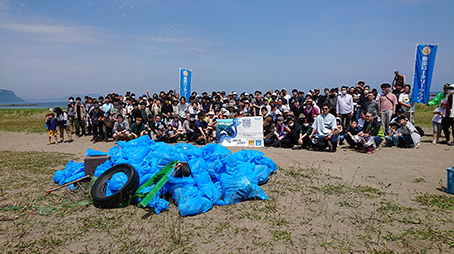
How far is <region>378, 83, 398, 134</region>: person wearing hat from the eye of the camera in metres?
9.64

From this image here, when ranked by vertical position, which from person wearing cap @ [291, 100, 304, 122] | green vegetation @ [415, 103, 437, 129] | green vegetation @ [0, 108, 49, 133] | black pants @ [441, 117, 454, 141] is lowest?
green vegetation @ [0, 108, 49, 133]

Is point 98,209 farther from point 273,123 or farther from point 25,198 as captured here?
point 273,123

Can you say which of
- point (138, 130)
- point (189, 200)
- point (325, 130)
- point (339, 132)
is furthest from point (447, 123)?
point (138, 130)

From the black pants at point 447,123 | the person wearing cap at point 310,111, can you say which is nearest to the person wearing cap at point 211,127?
the person wearing cap at point 310,111

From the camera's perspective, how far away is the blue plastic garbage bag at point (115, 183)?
4637mm

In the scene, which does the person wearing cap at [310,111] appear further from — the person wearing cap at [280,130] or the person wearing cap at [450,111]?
the person wearing cap at [450,111]

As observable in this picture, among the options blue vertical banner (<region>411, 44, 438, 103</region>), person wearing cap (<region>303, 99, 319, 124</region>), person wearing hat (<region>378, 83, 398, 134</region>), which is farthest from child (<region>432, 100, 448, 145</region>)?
person wearing cap (<region>303, 99, 319, 124</region>)

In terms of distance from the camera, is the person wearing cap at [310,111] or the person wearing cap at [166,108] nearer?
the person wearing cap at [310,111]

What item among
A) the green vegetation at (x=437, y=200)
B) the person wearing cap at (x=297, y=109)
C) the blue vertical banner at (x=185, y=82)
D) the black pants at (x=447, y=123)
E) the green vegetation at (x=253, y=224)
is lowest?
the green vegetation at (x=253, y=224)

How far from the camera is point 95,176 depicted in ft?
17.3

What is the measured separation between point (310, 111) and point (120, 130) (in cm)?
743

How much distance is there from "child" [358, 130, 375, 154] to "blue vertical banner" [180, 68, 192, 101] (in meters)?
9.70

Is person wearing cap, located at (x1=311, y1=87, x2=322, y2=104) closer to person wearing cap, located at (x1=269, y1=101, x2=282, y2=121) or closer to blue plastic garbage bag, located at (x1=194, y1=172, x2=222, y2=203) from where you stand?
person wearing cap, located at (x1=269, y1=101, x2=282, y2=121)

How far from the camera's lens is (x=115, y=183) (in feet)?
15.2
